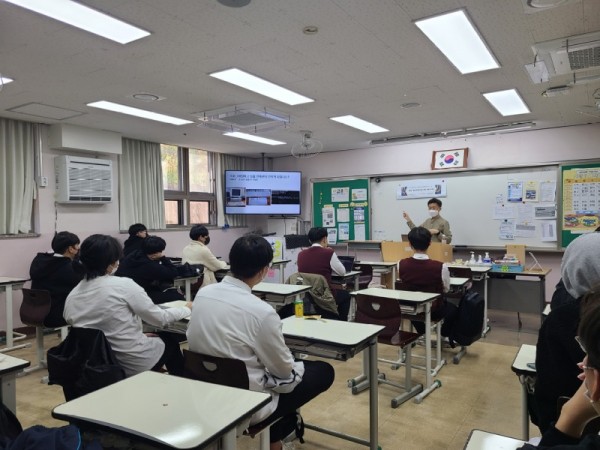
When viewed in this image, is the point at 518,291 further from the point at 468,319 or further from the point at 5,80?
the point at 5,80

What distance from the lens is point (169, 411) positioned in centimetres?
140

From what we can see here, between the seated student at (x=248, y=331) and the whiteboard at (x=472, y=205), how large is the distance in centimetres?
565

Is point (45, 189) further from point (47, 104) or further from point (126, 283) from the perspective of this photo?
point (126, 283)

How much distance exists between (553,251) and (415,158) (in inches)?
102

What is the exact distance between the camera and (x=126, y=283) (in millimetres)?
2352

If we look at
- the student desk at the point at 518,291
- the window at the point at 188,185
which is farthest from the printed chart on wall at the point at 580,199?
the window at the point at 188,185

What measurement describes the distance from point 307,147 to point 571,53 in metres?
4.56

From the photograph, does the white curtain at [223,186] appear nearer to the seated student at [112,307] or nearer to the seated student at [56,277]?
the seated student at [56,277]

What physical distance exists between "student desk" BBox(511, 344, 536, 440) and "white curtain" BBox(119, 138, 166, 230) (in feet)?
19.5

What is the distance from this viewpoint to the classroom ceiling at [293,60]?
8.63 ft

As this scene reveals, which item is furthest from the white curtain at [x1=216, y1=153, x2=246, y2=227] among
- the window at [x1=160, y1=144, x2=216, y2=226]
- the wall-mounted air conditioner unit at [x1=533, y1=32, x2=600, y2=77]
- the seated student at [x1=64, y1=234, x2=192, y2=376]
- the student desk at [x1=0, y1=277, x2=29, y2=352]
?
the wall-mounted air conditioner unit at [x1=533, y1=32, x2=600, y2=77]

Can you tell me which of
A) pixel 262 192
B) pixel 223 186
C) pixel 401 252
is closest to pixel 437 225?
pixel 401 252

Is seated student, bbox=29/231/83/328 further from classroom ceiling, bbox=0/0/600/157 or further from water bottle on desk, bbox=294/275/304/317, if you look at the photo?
water bottle on desk, bbox=294/275/304/317

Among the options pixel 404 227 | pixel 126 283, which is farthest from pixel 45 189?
pixel 404 227
